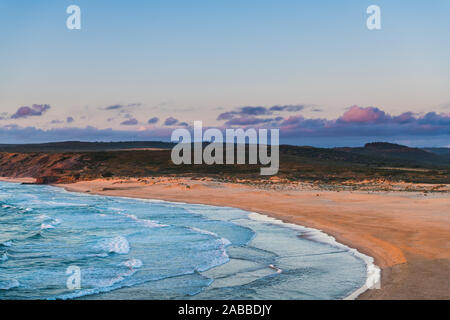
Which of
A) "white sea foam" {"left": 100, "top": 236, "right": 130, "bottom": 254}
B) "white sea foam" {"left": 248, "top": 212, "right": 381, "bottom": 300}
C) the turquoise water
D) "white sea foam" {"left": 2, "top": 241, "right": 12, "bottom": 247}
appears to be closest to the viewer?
"white sea foam" {"left": 248, "top": 212, "right": 381, "bottom": 300}

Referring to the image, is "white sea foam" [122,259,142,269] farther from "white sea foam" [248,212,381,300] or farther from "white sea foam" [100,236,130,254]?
"white sea foam" [248,212,381,300]

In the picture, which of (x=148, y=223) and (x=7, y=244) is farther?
(x=148, y=223)

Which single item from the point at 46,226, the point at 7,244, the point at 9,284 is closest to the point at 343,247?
the point at 9,284

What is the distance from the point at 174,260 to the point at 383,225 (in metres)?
11.3

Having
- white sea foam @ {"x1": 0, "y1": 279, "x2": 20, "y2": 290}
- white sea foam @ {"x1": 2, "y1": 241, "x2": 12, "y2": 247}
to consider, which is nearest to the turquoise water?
white sea foam @ {"x1": 0, "y1": 279, "x2": 20, "y2": 290}

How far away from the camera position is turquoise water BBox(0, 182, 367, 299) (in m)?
13.2

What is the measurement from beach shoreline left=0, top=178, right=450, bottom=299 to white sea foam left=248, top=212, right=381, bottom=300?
22cm

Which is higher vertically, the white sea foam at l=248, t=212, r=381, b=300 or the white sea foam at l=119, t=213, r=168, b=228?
the white sea foam at l=248, t=212, r=381, b=300

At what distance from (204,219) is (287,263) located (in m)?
14.5

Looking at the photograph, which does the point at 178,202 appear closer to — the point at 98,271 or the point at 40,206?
the point at 40,206

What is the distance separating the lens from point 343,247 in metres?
18.8

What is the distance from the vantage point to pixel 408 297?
1110cm

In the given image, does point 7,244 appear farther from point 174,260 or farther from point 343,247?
point 343,247
